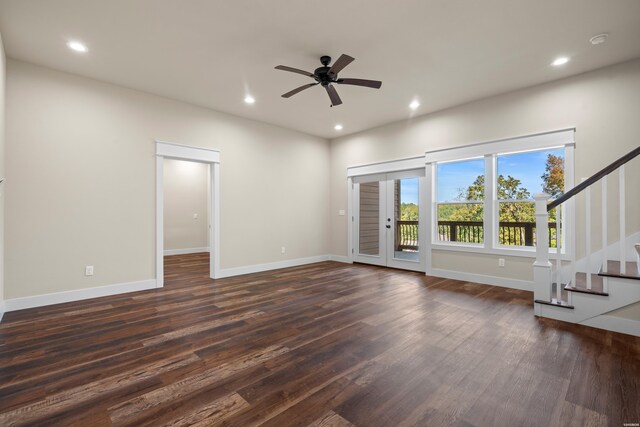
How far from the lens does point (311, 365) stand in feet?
7.42

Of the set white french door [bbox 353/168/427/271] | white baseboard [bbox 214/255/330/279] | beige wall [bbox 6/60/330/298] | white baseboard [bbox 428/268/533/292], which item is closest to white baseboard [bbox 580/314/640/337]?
white baseboard [bbox 428/268/533/292]

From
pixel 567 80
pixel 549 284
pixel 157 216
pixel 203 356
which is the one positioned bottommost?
pixel 203 356

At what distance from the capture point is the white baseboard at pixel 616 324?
279 centimetres

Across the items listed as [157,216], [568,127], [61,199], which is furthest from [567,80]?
[61,199]

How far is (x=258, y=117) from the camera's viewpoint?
19.1 ft

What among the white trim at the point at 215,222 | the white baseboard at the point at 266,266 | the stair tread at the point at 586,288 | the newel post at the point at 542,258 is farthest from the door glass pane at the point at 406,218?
the white trim at the point at 215,222

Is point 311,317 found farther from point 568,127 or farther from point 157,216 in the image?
point 568,127

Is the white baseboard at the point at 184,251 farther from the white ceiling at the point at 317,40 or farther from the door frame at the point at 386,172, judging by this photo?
the white ceiling at the point at 317,40

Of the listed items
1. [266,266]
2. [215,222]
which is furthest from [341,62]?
[266,266]

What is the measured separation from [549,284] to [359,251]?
13.1 feet

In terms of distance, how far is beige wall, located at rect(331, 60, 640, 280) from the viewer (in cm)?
368

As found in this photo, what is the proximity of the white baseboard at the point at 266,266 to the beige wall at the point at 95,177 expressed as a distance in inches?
5.2

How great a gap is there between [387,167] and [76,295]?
5.74 metres

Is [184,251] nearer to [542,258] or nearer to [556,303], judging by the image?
[542,258]
